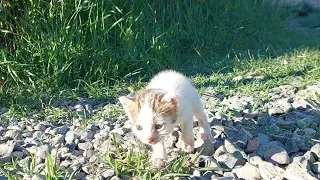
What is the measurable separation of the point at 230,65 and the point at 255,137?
270cm

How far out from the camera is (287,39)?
7.94 m

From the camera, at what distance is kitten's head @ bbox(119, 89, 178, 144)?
2682mm

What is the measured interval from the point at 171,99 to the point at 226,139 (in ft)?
2.00

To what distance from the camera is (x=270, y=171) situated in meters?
2.67

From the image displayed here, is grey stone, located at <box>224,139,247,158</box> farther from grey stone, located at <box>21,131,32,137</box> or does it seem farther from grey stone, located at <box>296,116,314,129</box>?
grey stone, located at <box>21,131,32,137</box>

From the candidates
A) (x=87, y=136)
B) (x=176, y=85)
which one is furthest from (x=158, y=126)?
(x=87, y=136)

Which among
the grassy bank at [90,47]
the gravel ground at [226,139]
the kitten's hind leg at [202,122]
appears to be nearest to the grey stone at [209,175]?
the gravel ground at [226,139]

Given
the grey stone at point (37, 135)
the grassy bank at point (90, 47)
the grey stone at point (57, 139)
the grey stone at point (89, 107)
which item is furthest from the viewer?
the grassy bank at point (90, 47)

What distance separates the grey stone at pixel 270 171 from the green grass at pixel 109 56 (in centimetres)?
143

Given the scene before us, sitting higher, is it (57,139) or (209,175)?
(209,175)

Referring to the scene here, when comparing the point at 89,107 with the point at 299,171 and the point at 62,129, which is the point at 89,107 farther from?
the point at 299,171

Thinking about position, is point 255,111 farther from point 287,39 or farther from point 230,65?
point 287,39

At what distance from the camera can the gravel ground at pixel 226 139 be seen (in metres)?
2.74

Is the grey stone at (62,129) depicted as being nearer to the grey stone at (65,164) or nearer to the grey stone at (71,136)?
the grey stone at (71,136)
